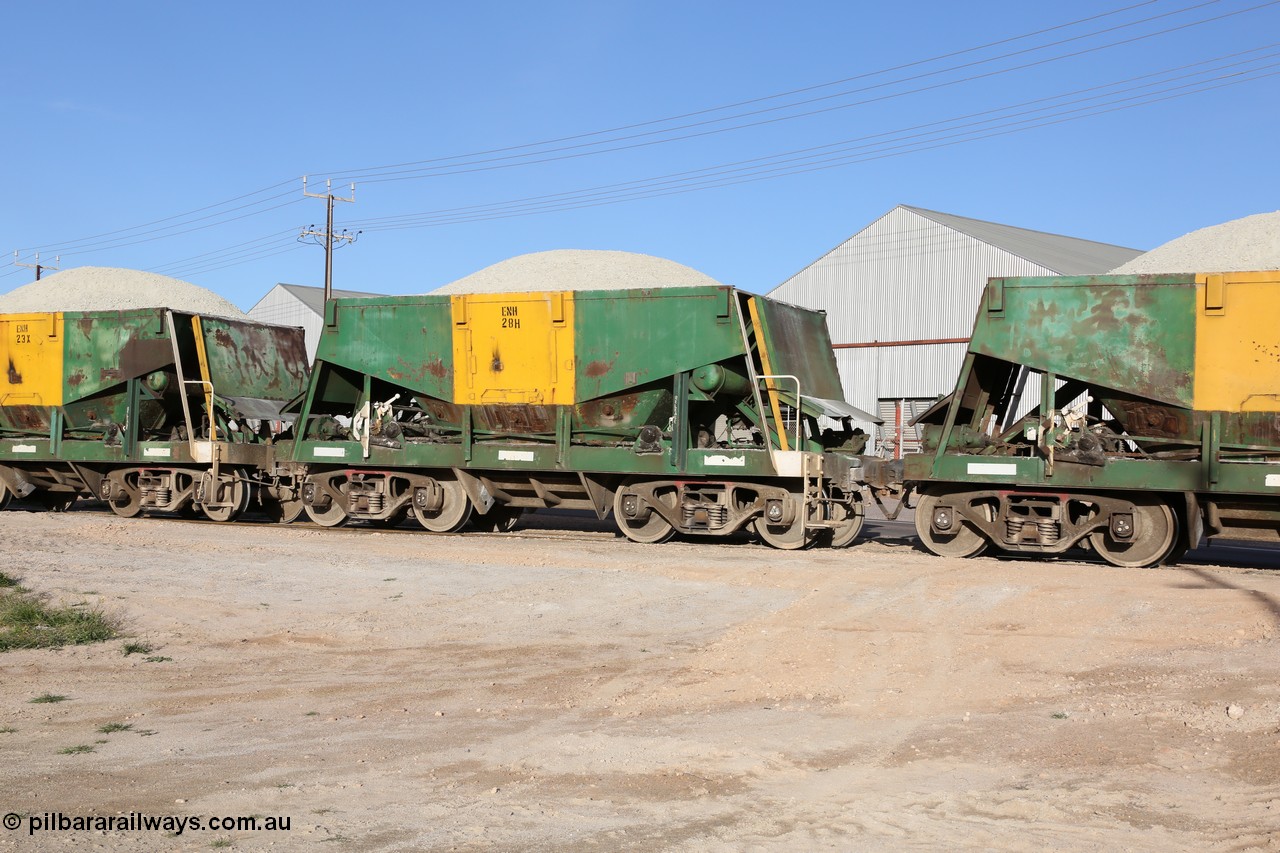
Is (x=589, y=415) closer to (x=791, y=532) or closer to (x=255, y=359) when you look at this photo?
(x=791, y=532)

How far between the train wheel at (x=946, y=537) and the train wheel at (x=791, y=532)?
53.5 inches

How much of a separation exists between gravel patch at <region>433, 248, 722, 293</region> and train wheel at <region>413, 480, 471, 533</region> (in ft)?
111

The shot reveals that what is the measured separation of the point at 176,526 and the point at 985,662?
12.7 metres

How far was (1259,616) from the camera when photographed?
930cm

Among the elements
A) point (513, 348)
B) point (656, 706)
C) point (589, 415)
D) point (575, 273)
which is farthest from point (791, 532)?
point (575, 273)

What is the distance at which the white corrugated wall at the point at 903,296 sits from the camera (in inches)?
1406

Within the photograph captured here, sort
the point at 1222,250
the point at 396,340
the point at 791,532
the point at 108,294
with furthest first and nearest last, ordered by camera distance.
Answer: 1. the point at 108,294
2. the point at 1222,250
3. the point at 396,340
4. the point at 791,532

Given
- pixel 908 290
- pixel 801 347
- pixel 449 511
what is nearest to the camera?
pixel 801 347

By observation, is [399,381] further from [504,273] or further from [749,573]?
[504,273]


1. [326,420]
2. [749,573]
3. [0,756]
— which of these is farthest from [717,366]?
[0,756]

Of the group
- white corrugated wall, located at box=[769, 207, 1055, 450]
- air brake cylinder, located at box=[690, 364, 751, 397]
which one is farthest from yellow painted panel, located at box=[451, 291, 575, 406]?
white corrugated wall, located at box=[769, 207, 1055, 450]

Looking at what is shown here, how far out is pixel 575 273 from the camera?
54.8 meters

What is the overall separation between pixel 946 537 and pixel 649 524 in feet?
12.8

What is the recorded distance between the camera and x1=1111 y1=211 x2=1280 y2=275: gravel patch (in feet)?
120
